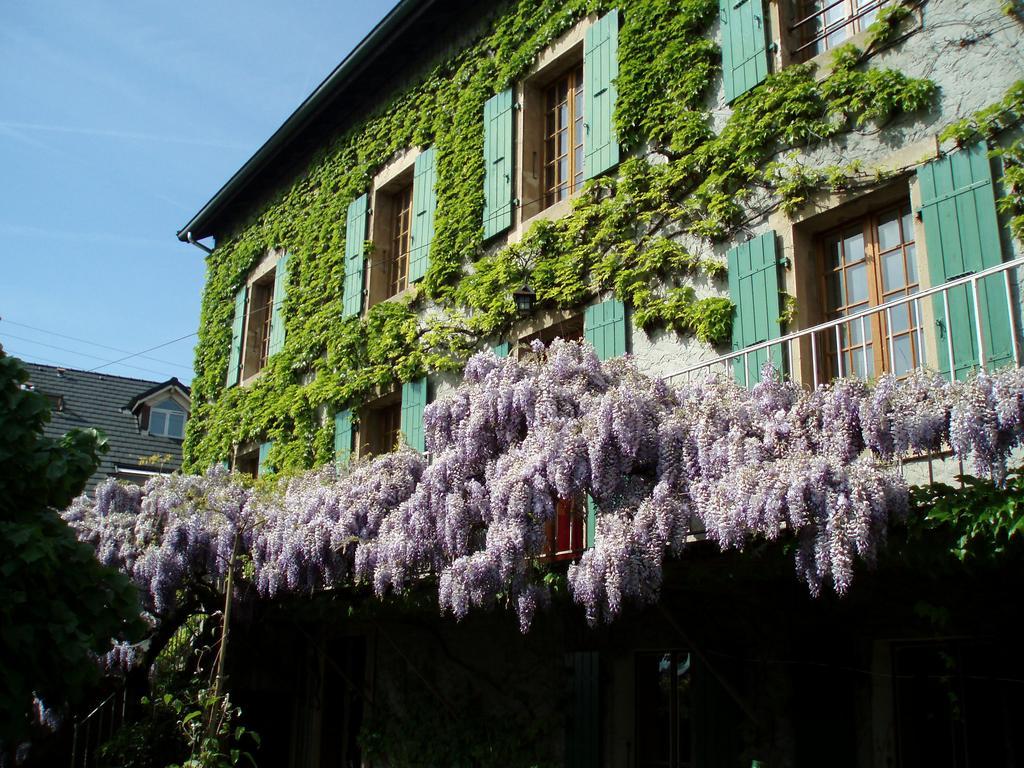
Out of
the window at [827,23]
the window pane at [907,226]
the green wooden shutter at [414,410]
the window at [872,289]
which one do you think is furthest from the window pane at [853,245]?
the green wooden shutter at [414,410]

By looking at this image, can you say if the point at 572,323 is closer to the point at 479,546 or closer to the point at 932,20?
the point at 479,546

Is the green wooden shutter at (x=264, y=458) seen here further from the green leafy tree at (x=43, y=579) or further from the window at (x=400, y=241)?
the green leafy tree at (x=43, y=579)

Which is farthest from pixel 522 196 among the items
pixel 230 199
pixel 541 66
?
pixel 230 199

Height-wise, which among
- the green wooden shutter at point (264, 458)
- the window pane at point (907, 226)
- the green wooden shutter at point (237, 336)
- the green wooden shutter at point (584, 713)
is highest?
the green wooden shutter at point (237, 336)

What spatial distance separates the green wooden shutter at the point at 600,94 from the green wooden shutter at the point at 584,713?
4.20m

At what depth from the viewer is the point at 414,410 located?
11.1 m

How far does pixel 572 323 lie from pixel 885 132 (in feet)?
10.8

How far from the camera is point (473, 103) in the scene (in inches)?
450

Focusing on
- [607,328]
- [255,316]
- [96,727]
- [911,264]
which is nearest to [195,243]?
[255,316]

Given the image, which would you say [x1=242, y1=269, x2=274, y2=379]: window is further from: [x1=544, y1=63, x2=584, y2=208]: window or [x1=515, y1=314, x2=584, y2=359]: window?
[x1=515, y1=314, x2=584, y2=359]: window

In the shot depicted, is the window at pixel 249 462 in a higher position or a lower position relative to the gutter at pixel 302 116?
lower

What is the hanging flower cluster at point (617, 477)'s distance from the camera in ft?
→ 17.6

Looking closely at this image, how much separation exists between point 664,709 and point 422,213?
619cm

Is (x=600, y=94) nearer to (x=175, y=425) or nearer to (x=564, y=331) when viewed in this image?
(x=564, y=331)
